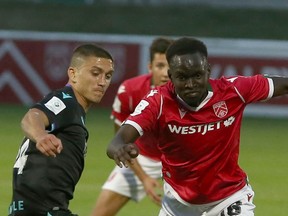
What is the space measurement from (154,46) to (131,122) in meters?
3.59

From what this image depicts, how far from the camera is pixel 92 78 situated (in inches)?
297

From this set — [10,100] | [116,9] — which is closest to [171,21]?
[116,9]

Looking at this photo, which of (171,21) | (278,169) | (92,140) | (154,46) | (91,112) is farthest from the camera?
(171,21)

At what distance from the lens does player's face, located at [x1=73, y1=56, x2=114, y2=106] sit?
752 centimetres

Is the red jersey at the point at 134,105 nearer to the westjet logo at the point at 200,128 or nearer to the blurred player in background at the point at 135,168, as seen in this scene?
the blurred player in background at the point at 135,168

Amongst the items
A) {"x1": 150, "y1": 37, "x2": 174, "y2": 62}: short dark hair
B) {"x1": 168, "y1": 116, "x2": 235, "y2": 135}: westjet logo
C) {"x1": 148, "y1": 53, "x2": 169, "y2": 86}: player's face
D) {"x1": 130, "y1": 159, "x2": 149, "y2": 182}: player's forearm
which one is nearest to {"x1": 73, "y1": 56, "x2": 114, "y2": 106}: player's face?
{"x1": 168, "y1": 116, "x2": 235, "y2": 135}: westjet logo

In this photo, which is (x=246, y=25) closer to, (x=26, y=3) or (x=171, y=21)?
(x=171, y=21)

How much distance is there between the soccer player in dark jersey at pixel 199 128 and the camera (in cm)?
750

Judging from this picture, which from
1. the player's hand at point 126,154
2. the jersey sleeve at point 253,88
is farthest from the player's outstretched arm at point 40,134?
the jersey sleeve at point 253,88

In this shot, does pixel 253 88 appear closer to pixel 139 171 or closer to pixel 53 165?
pixel 53 165

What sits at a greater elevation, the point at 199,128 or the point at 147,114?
the point at 147,114

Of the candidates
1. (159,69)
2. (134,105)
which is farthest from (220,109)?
(134,105)

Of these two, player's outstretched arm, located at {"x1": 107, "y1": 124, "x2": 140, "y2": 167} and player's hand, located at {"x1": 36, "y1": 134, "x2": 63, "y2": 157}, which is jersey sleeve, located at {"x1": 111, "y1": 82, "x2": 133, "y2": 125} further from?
player's hand, located at {"x1": 36, "y1": 134, "x2": 63, "y2": 157}

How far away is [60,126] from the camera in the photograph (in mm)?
7227
